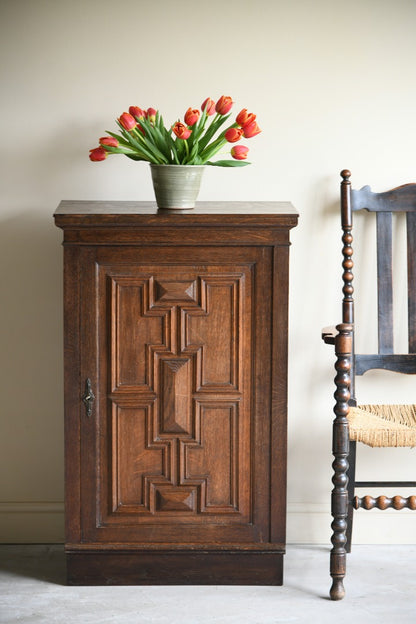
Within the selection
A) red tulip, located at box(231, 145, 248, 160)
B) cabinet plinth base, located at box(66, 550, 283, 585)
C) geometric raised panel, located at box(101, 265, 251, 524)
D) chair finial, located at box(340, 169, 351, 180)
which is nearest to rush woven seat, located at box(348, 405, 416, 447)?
geometric raised panel, located at box(101, 265, 251, 524)

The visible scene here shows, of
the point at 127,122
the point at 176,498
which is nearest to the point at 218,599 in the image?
the point at 176,498

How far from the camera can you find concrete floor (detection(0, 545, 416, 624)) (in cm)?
250

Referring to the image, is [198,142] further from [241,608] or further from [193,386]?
[241,608]

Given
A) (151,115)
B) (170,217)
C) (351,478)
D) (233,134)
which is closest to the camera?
(170,217)

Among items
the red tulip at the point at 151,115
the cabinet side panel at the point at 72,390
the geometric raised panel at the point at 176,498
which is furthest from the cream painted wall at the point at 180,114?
the geometric raised panel at the point at 176,498

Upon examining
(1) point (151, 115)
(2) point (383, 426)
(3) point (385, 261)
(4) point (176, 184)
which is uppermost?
(1) point (151, 115)

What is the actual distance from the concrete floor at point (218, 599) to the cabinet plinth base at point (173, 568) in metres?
0.02

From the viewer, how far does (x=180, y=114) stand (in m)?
2.96

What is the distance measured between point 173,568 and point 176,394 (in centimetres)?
58

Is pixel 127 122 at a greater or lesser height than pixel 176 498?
greater

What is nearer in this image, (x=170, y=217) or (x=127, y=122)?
(x=170, y=217)

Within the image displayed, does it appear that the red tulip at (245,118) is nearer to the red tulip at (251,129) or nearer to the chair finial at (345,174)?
the red tulip at (251,129)

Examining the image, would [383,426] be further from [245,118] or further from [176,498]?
[245,118]

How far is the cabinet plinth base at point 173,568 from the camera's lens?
267cm
